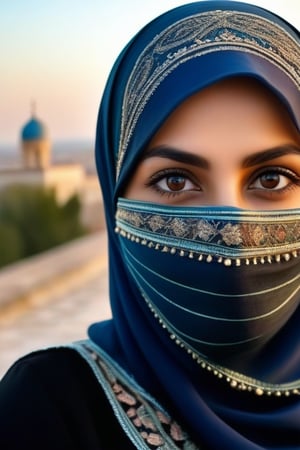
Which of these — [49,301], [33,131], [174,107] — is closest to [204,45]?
[174,107]

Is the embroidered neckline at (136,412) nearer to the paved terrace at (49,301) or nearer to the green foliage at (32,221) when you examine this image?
the paved terrace at (49,301)

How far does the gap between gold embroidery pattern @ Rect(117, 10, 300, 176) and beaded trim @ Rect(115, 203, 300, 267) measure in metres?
0.10

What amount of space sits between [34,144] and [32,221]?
543cm

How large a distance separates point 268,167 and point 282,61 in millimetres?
123

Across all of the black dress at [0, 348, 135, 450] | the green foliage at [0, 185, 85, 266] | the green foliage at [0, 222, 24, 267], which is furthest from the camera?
the green foliage at [0, 185, 85, 266]

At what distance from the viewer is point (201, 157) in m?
0.73

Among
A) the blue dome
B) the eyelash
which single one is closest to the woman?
the eyelash

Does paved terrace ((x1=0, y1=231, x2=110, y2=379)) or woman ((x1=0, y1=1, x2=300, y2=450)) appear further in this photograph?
paved terrace ((x1=0, y1=231, x2=110, y2=379))

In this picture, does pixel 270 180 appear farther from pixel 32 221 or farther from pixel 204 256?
pixel 32 221

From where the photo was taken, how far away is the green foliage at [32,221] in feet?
23.0

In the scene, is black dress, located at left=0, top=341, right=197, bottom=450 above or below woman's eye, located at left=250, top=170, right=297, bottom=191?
below

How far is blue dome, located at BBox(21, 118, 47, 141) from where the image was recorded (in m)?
12.6

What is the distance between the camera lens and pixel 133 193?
0.80 meters

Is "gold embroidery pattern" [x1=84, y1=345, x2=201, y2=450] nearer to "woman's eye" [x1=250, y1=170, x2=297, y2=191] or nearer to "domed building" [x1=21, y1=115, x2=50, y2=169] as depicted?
"woman's eye" [x1=250, y1=170, x2=297, y2=191]
